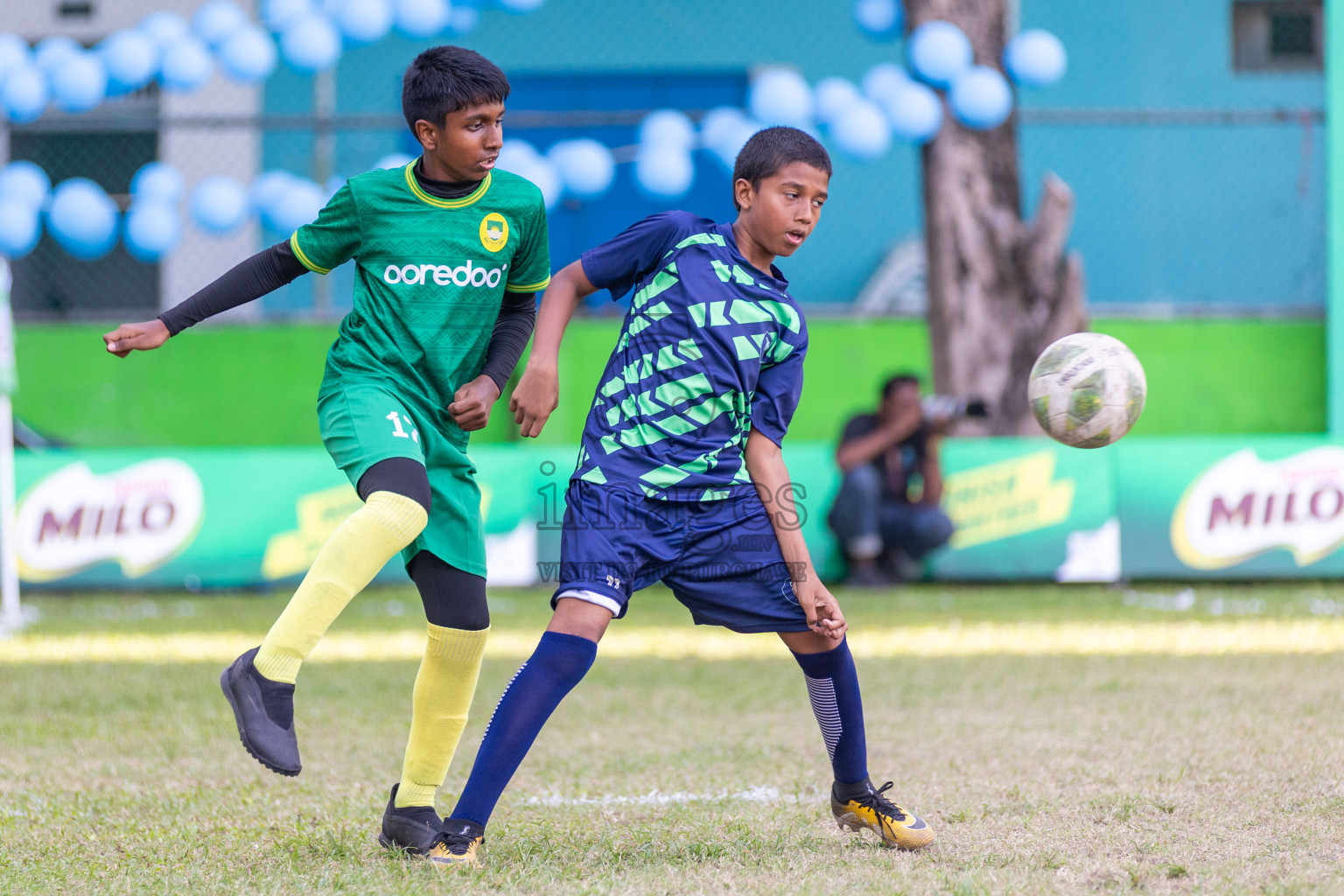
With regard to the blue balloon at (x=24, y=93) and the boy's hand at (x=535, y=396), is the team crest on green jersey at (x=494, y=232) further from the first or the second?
the blue balloon at (x=24, y=93)

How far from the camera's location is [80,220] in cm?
948

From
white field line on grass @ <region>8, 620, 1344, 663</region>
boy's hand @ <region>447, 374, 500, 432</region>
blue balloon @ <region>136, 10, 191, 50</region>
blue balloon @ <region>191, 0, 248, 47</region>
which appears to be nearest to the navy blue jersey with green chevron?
boy's hand @ <region>447, 374, 500, 432</region>

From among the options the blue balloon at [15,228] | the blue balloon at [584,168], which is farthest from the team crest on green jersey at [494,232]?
the blue balloon at [15,228]

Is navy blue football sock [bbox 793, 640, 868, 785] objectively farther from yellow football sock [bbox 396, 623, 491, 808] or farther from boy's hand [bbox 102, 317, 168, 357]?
Result: boy's hand [bbox 102, 317, 168, 357]

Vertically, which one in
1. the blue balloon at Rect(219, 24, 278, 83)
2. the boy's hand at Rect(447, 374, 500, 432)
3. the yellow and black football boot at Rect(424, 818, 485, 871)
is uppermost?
the blue balloon at Rect(219, 24, 278, 83)

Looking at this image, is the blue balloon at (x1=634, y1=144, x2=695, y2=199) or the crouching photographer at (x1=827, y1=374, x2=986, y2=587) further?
the blue balloon at (x1=634, y1=144, x2=695, y2=199)

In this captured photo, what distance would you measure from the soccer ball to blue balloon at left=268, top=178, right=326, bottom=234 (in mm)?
6588

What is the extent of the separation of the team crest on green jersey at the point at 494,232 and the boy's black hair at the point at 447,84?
0.85 feet

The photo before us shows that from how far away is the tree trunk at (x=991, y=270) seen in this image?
1107 centimetres

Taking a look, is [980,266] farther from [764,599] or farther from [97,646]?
A: [764,599]

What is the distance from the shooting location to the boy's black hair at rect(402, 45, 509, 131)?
11.0 feet

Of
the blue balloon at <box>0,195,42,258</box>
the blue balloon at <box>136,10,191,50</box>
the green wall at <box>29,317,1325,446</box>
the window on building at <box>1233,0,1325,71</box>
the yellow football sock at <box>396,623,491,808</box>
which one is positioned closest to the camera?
the yellow football sock at <box>396,623,491,808</box>

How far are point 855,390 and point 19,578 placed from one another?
6.43m

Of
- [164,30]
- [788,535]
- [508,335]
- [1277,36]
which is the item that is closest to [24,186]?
[164,30]
